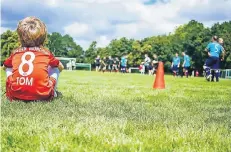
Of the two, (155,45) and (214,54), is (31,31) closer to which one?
(214,54)

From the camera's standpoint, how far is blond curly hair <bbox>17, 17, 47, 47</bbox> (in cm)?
617

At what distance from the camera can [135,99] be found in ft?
26.2

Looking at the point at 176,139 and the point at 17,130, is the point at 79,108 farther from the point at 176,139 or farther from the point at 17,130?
the point at 176,139

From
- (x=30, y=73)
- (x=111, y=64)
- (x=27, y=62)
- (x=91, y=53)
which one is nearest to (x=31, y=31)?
(x=27, y=62)

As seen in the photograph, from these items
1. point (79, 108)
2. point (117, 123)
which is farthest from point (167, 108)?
point (117, 123)

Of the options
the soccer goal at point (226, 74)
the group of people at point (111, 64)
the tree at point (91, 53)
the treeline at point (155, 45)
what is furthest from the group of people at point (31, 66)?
the tree at point (91, 53)

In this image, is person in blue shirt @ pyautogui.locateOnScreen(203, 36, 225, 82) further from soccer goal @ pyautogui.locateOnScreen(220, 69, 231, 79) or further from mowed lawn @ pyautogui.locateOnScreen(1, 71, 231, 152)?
soccer goal @ pyautogui.locateOnScreen(220, 69, 231, 79)

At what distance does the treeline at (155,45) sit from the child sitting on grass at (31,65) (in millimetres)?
62695

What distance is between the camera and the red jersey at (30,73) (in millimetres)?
6215

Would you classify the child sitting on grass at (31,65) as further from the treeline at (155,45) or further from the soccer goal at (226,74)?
the treeline at (155,45)

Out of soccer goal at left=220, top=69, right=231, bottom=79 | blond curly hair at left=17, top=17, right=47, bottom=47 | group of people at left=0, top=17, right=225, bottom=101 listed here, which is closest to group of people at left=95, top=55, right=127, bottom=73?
soccer goal at left=220, top=69, right=231, bottom=79

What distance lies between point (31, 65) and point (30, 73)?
12 cm

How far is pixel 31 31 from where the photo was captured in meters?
6.19

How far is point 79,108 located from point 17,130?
200cm
